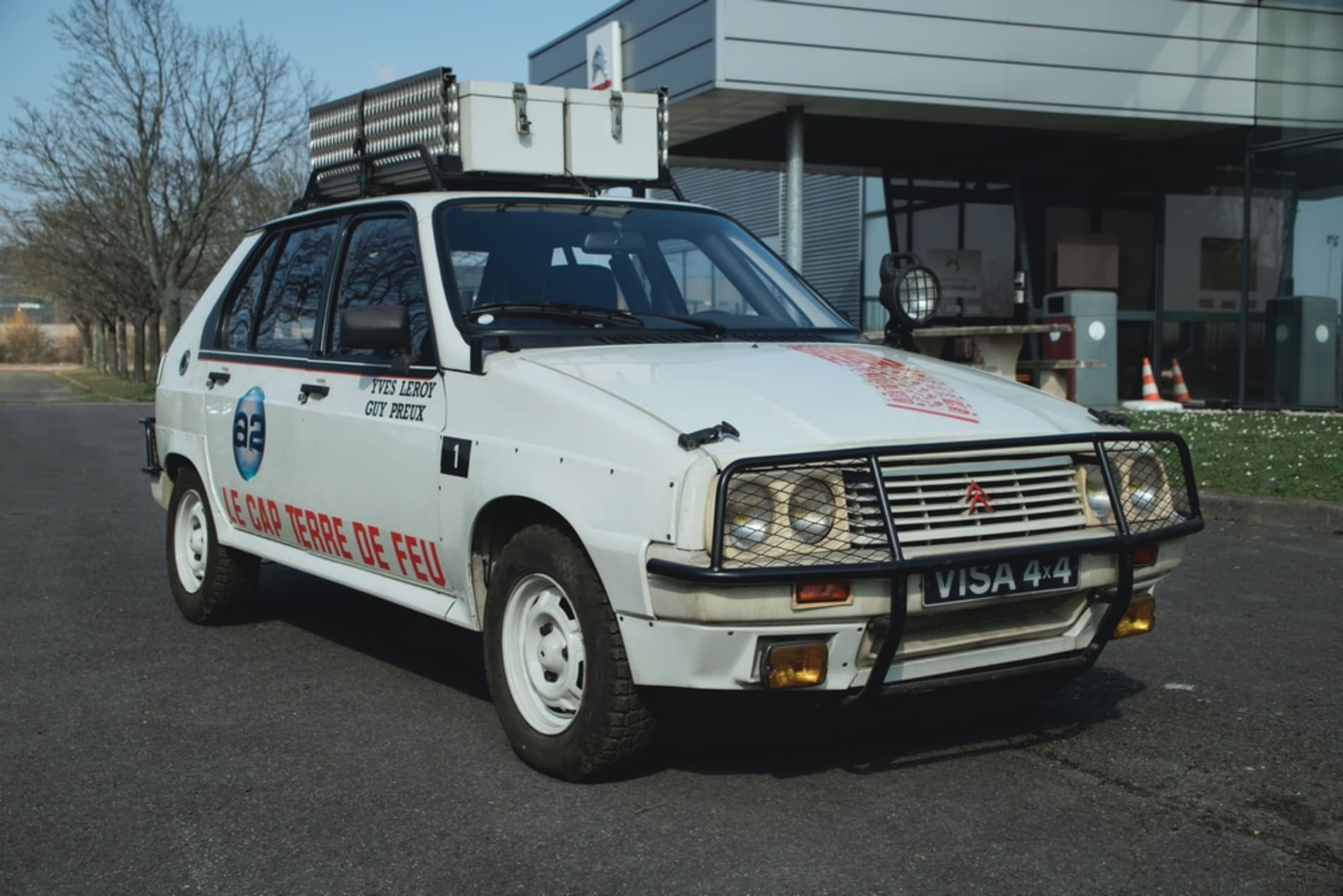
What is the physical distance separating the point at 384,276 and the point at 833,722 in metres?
2.30

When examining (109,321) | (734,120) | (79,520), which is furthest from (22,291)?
(79,520)

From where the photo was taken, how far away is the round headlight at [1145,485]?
423 centimetres

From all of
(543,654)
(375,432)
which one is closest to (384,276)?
(375,432)

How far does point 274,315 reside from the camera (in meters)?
6.09

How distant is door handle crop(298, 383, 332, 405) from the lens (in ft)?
17.6

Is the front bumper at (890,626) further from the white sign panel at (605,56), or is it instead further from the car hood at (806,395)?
the white sign panel at (605,56)

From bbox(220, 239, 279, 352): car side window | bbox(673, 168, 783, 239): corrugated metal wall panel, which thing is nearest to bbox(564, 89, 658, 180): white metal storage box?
bbox(220, 239, 279, 352): car side window

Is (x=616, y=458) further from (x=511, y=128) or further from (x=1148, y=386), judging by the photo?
(x=1148, y=386)

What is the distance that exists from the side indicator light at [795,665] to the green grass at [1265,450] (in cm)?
553

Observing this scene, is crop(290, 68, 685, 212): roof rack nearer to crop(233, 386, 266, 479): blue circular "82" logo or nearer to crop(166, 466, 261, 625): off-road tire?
crop(233, 386, 266, 479): blue circular "82" logo

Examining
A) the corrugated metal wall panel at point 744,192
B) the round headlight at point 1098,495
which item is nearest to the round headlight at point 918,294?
the round headlight at point 1098,495

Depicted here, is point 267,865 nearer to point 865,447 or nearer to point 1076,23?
point 865,447

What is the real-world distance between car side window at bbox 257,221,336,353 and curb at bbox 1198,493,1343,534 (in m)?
6.02

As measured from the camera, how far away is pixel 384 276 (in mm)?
5324
